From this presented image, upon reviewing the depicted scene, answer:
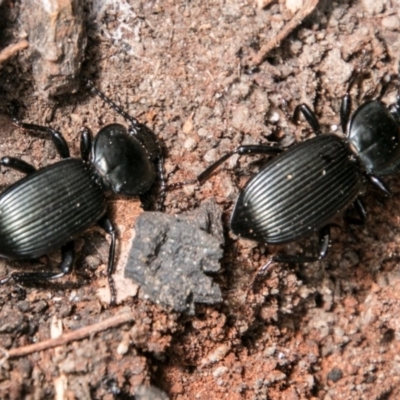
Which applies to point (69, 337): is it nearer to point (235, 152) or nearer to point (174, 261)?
point (174, 261)

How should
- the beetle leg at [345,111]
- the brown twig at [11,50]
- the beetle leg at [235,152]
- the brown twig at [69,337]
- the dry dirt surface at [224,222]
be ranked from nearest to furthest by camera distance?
the brown twig at [69,337] → the dry dirt surface at [224,222] → the brown twig at [11,50] → the beetle leg at [235,152] → the beetle leg at [345,111]

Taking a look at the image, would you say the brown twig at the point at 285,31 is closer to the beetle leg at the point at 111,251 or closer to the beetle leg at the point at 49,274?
the beetle leg at the point at 111,251

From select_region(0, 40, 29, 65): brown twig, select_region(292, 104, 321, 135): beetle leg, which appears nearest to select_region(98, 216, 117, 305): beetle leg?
select_region(0, 40, 29, 65): brown twig

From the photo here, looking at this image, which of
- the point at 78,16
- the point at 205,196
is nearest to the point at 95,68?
the point at 78,16

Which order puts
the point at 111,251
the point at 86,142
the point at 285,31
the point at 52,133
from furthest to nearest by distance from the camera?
the point at 285,31
the point at 86,142
the point at 52,133
the point at 111,251

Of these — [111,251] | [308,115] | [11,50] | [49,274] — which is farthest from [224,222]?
→ [11,50]

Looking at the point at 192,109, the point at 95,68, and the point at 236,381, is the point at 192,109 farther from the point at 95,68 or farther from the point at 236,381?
the point at 236,381

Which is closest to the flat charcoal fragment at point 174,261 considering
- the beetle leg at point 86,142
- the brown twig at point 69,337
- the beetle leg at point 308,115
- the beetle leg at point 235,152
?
the brown twig at point 69,337
